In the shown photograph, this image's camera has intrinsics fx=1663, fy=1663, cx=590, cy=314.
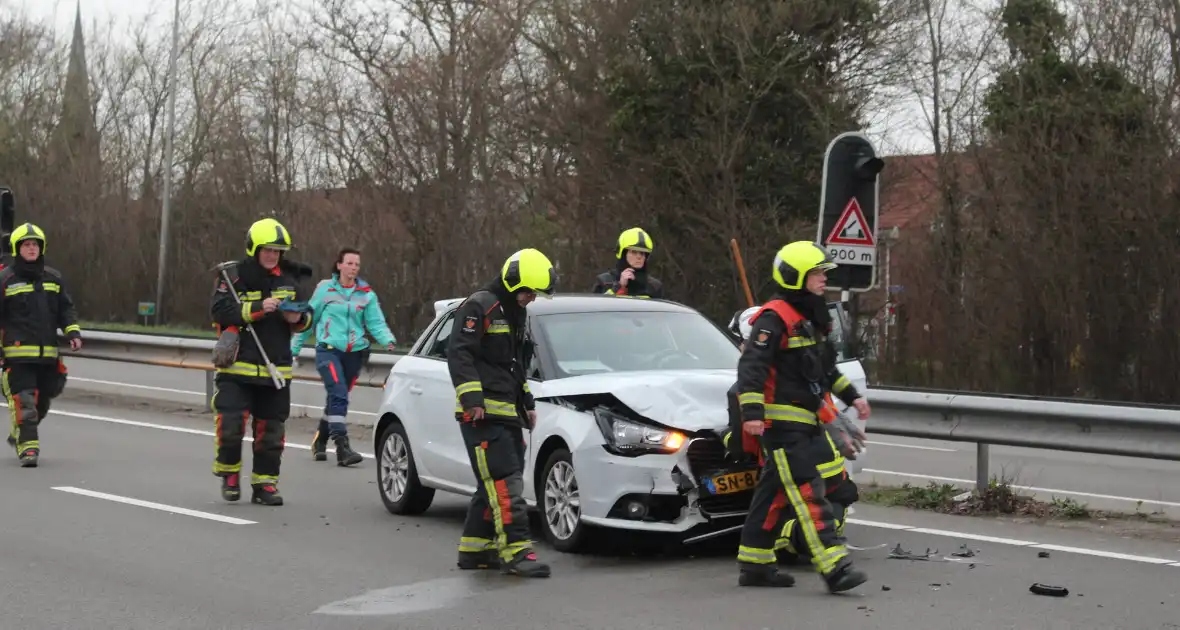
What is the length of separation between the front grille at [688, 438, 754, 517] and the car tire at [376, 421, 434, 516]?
2.64 metres

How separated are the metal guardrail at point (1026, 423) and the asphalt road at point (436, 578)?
0.78 metres

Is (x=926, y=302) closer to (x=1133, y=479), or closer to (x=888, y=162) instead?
(x=888, y=162)

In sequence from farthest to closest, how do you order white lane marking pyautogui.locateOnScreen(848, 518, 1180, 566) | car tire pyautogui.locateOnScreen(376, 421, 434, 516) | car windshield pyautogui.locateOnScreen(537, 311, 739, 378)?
1. car tire pyautogui.locateOnScreen(376, 421, 434, 516)
2. car windshield pyautogui.locateOnScreen(537, 311, 739, 378)
3. white lane marking pyautogui.locateOnScreen(848, 518, 1180, 566)

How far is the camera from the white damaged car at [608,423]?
865 centimetres

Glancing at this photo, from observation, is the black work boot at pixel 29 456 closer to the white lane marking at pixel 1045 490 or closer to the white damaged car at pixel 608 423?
the white damaged car at pixel 608 423

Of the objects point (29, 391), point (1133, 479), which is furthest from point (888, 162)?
point (29, 391)

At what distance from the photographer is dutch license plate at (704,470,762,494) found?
8.62 m

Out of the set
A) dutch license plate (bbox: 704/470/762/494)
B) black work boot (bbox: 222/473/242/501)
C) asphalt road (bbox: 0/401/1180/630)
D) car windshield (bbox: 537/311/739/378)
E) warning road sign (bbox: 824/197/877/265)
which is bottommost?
asphalt road (bbox: 0/401/1180/630)

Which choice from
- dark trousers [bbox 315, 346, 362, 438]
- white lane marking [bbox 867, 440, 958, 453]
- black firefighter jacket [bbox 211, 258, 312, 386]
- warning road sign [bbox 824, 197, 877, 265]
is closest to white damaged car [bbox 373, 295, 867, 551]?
black firefighter jacket [bbox 211, 258, 312, 386]

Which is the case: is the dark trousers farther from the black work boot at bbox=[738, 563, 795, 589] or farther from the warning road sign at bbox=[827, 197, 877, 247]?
the black work boot at bbox=[738, 563, 795, 589]

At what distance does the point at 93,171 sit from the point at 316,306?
37.8 m

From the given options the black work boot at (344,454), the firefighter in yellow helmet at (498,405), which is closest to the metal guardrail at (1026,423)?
the firefighter in yellow helmet at (498,405)

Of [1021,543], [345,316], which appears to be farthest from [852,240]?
[345,316]

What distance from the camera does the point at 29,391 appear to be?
543 inches
